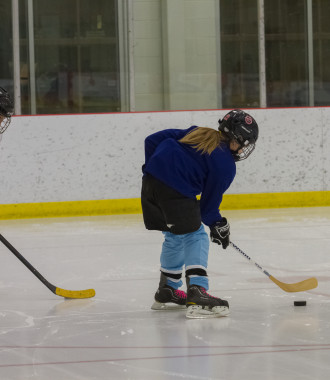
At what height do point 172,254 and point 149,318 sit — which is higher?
point 172,254

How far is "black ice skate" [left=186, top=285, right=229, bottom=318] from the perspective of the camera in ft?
10.9

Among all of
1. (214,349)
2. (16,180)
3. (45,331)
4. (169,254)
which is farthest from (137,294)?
(16,180)

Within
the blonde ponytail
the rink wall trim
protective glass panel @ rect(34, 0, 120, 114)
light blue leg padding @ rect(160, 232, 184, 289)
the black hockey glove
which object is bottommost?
the rink wall trim

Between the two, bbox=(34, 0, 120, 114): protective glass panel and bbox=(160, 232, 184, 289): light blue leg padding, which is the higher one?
bbox=(34, 0, 120, 114): protective glass panel

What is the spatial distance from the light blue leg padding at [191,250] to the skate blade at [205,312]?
0.10 meters

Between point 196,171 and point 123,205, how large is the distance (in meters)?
4.25

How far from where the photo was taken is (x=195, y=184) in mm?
3312

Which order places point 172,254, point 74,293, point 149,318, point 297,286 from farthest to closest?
point 74,293 < point 297,286 < point 172,254 < point 149,318

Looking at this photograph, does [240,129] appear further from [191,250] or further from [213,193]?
[191,250]

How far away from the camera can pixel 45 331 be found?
3146 mm

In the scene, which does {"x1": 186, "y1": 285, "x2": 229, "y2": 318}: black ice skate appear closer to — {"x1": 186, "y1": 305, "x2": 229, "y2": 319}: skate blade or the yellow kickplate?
{"x1": 186, "y1": 305, "x2": 229, "y2": 319}: skate blade

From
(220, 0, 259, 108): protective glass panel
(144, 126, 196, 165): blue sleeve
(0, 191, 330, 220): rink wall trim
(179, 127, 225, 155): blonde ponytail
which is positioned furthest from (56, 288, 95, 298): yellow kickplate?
(220, 0, 259, 108): protective glass panel

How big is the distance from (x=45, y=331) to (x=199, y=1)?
5662mm

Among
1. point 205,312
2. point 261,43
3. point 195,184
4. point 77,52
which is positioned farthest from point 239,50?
point 205,312
